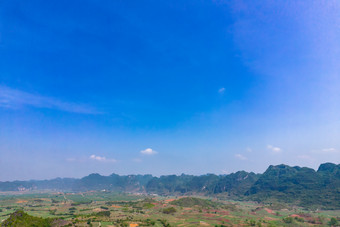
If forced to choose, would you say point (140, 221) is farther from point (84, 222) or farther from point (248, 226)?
point (248, 226)

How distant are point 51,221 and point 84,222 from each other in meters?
14.0

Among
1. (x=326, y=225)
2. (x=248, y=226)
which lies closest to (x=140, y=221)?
(x=248, y=226)

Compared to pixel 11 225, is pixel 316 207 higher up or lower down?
lower down

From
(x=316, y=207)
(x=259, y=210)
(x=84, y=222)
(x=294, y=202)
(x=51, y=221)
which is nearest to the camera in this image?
(x=51, y=221)

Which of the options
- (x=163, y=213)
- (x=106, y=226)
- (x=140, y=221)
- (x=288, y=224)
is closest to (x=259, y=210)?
(x=288, y=224)

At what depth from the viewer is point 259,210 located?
15450 centimetres

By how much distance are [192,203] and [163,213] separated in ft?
135

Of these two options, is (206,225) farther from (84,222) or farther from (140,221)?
(84,222)

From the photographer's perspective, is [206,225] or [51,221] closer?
[51,221]

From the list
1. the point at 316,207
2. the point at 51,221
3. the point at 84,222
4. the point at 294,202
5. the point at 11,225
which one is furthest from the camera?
the point at 294,202

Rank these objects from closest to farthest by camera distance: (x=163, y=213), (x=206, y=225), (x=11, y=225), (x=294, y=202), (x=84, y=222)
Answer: (x=11, y=225) → (x=84, y=222) → (x=206, y=225) → (x=163, y=213) → (x=294, y=202)

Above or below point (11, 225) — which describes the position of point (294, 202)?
below

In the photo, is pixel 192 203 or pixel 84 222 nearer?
pixel 84 222

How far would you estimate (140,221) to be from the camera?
10394 centimetres
